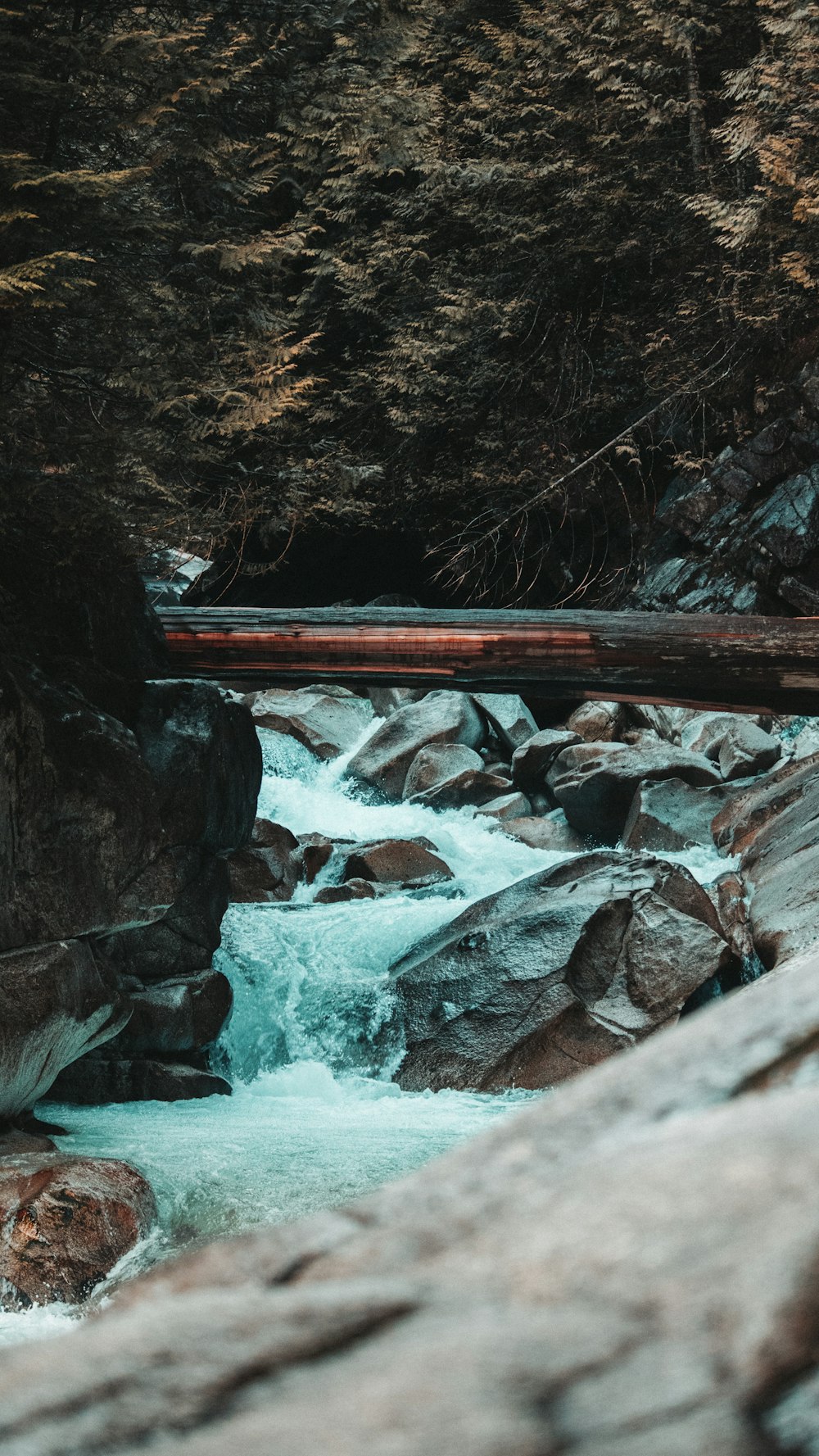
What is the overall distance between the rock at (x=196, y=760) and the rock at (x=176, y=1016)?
45.4 inches

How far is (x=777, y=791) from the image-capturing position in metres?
11.5

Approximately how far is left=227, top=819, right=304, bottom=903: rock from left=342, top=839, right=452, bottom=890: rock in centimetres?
62

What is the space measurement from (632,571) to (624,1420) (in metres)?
16.8

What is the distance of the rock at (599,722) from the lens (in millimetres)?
16969

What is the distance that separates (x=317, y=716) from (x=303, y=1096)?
29.9ft

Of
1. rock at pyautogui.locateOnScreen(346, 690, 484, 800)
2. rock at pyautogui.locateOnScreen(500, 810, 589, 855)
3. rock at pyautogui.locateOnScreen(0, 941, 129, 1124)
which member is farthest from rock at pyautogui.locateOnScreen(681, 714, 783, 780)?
rock at pyautogui.locateOnScreen(0, 941, 129, 1124)

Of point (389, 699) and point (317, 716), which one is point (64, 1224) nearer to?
point (317, 716)

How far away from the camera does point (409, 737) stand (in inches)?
658

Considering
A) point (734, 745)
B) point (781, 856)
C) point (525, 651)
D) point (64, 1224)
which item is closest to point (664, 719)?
point (734, 745)

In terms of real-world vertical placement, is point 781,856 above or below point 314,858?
above

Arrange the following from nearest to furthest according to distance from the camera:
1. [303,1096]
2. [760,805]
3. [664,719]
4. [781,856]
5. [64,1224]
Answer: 1. [64,1224]
2. [303,1096]
3. [781,856]
4. [760,805]
5. [664,719]

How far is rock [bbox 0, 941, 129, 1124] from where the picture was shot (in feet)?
22.3

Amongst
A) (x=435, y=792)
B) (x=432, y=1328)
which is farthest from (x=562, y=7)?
(x=432, y=1328)

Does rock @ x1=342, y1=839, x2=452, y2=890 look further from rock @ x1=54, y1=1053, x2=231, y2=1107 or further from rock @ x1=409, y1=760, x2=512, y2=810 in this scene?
rock @ x1=54, y1=1053, x2=231, y2=1107
